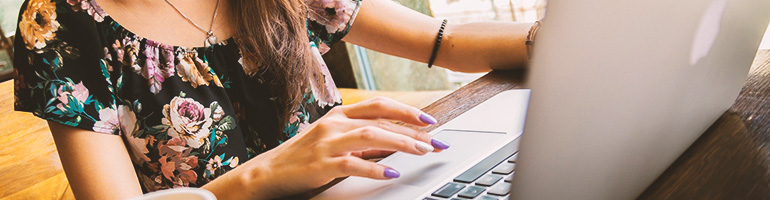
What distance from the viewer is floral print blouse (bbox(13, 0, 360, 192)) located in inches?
28.4

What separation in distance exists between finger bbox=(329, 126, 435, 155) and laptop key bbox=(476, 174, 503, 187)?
70 millimetres

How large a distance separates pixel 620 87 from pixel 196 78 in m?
0.66

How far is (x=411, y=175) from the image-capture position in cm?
49

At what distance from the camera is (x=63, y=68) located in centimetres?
72

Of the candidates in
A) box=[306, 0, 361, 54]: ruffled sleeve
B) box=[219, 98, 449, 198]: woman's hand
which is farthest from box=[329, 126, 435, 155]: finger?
box=[306, 0, 361, 54]: ruffled sleeve

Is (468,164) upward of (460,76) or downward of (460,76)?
upward

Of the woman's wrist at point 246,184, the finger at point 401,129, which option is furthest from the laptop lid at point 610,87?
the woman's wrist at point 246,184

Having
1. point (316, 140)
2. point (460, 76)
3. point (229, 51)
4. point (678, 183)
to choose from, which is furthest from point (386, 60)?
point (678, 183)

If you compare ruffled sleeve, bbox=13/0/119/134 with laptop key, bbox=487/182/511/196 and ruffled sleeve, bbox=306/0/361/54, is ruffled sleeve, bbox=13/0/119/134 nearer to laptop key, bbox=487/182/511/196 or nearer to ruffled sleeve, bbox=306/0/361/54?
ruffled sleeve, bbox=306/0/361/54

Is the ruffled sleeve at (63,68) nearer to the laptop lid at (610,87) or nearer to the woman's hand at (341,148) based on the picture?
the woman's hand at (341,148)

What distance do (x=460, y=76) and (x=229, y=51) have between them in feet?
7.52

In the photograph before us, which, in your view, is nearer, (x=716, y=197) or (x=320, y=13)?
(x=716, y=197)

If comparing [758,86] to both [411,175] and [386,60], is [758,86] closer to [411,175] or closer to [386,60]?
[411,175]

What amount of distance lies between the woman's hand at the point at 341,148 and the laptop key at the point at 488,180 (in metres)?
0.07
